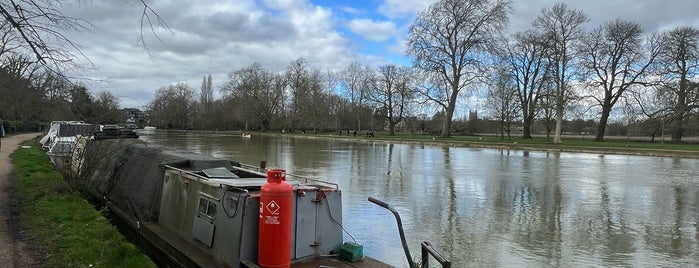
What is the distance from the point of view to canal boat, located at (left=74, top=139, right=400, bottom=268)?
593 centimetres

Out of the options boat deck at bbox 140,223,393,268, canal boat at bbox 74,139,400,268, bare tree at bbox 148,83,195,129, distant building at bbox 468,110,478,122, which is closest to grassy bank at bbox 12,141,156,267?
boat deck at bbox 140,223,393,268

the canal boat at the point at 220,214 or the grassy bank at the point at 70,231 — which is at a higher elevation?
the canal boat at the point at 220,214

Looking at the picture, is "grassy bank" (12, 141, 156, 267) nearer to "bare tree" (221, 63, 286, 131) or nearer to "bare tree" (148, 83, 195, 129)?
"bare tree" (221, 63, 286, 131)

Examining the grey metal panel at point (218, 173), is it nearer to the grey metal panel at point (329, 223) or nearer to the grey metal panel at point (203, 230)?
the grey metal panel at point (203, 230)

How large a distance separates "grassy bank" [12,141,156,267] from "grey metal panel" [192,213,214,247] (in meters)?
0.74

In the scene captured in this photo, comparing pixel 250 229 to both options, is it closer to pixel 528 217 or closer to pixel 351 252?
pixel 351 252

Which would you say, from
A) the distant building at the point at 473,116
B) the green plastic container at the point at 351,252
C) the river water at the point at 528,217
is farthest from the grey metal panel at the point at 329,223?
the distant building at the point at 473,116

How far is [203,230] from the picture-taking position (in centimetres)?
682

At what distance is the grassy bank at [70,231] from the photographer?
6293 millimetres

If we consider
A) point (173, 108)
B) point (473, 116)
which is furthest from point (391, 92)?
point (173, 108)

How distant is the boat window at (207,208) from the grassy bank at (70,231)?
94 cm

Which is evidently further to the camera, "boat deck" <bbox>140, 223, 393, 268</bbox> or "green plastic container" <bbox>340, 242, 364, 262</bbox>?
"green plastic container" <bbox>340, 242, 364, 262</bbox>

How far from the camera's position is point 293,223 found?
6.05 m

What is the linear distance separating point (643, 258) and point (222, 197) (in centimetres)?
710
